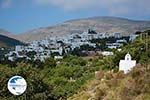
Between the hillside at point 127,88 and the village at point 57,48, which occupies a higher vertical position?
the hillside at point 127,88

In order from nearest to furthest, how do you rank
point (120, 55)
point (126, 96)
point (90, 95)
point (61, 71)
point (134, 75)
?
point (126, 96) → point (134, 75) → point (90, 95) → point (120, 55) → point (61, 71)

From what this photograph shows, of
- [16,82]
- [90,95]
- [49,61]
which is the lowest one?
[49,61]

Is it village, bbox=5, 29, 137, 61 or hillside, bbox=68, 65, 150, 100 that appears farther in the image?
village, bbox=5, 29, 137, 61

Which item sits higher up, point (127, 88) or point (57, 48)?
point (127, 88)

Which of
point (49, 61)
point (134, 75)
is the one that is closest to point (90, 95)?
point (134, 75)

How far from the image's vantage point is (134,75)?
1886 centimetres

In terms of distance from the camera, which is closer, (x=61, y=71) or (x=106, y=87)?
(x=106, y=87)

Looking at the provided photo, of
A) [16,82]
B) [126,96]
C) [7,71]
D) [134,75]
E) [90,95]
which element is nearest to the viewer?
[16,82]

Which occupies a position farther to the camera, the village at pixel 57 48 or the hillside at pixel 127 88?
the village at pixel 57 48

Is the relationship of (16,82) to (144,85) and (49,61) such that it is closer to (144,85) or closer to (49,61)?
(144,85)

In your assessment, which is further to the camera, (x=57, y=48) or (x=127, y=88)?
(x=57, y=48)

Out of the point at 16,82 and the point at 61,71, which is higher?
the point at 16,82

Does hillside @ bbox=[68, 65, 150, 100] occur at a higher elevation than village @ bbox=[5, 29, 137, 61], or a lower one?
higher

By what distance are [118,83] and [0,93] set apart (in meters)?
5.32
